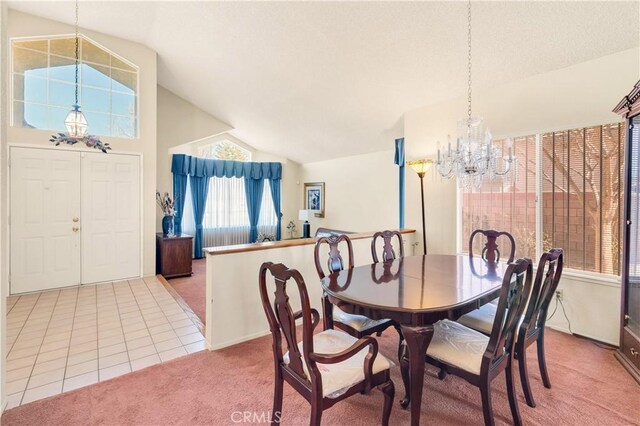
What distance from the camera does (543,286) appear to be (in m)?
1.94

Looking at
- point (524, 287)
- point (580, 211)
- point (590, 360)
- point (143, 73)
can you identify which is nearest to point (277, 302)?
point (524, 287)

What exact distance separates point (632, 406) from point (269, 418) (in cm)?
230

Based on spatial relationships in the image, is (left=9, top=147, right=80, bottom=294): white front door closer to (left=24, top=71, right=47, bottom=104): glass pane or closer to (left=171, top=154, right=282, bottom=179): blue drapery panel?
(left=24, top=71, right=47, bottom=104): glass pane

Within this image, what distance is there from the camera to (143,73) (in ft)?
15.8

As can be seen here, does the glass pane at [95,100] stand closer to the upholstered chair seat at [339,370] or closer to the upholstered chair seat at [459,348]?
the upholstered chair seat at [339,370]

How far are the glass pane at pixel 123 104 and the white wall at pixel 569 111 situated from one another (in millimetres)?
4663

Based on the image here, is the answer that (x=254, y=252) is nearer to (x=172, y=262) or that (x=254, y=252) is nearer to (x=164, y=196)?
(x=172, y=262)

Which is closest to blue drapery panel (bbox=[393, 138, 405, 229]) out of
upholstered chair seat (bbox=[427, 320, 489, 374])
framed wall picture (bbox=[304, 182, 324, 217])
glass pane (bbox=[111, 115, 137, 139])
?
framed wall picture (bbox=[304, 182, 324, 217])

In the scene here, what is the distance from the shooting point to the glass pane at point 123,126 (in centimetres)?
466

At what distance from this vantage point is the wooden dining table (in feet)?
5.25

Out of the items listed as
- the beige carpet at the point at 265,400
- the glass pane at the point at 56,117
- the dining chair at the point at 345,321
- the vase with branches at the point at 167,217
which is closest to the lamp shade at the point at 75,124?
the glass pane at the point at 56,117

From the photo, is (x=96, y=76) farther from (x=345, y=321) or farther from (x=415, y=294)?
(x=415, y=294)

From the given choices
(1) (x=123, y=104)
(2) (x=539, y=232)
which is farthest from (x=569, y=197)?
(1) (x=123, y=104)

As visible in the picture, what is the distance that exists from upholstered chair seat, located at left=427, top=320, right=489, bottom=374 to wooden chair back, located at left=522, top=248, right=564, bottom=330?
342 millimetres
